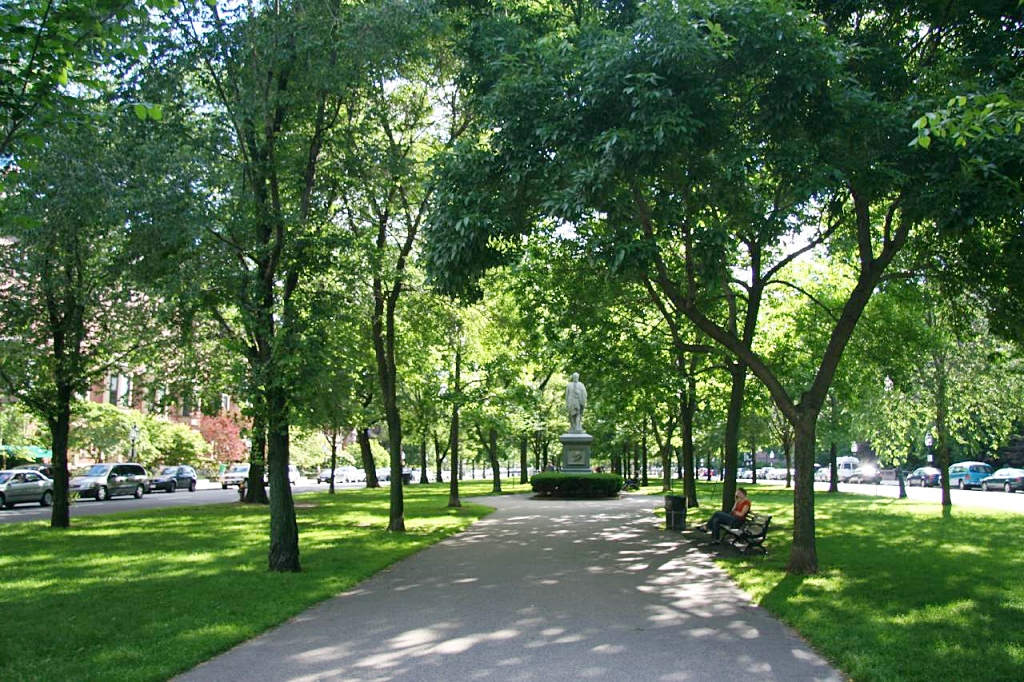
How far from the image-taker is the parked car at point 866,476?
59688 millimetres

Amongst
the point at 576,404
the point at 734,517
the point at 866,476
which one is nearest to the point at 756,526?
the point at 734,517

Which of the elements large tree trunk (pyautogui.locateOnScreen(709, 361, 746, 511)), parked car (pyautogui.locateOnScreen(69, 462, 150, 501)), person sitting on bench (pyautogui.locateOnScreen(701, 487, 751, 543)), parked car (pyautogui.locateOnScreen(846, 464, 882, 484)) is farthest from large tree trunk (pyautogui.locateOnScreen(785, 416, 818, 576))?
parked car (pyautogui.locateOnScreen(846, 464, 882, 484))

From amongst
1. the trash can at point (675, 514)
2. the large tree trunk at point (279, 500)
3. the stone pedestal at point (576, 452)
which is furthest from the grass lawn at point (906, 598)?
the stone pedestal at point (576, 452)

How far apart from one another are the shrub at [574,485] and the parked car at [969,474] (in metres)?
26.8

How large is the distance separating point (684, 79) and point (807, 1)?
3277 millimetres

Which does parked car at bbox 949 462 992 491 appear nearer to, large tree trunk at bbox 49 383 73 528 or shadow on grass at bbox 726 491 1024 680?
shadow on grass at bbox 726 491 1024 680

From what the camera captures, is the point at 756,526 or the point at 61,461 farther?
the point at 61,461

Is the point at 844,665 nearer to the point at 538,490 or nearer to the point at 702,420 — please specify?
the point at 538,490

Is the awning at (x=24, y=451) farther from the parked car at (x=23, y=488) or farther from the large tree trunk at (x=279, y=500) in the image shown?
the large tree trunk at (x=279, y=500)

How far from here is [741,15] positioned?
9.25 meters

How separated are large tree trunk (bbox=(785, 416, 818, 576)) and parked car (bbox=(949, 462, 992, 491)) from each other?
4085 cm

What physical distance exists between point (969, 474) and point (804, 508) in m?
41.6

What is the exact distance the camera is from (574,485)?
101 ft

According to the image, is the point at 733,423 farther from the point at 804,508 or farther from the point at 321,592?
the point at 321,592
